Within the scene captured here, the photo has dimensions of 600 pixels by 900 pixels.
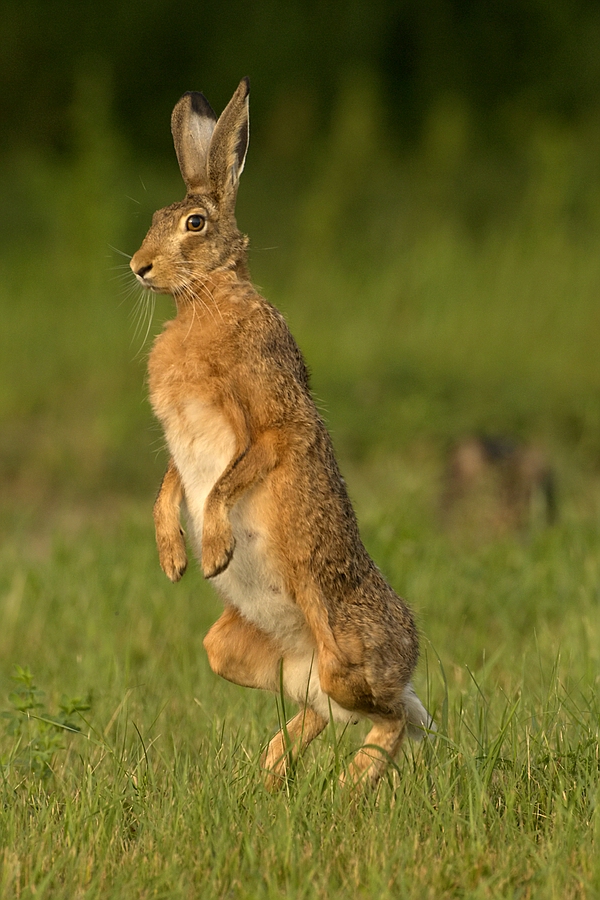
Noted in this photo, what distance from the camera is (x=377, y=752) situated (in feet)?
10.5

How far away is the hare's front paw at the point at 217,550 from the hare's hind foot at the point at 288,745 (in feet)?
1.42

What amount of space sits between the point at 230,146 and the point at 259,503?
897 mm

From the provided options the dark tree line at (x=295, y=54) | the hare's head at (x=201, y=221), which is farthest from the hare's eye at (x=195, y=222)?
the dark tree line at (x=295, y=54)

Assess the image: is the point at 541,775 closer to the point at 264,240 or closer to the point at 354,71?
the point at 264,240

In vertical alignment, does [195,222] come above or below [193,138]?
below

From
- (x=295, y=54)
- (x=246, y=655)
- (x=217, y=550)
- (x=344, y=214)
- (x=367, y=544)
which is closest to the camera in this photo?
(x=217, y=550)

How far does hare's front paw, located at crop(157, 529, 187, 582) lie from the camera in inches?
127

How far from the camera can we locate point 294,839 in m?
2.75

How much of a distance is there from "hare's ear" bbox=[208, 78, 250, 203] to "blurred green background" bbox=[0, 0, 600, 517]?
3087mm

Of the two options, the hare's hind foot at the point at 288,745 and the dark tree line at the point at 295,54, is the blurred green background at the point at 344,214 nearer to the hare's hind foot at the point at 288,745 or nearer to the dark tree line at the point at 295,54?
the dark tree line at the point at 295,54

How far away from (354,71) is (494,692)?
11984mm

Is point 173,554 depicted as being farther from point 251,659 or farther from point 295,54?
point 295,54

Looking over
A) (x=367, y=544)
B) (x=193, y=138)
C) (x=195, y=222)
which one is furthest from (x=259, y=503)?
(x=367, y=544)

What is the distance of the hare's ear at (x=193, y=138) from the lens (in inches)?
135
